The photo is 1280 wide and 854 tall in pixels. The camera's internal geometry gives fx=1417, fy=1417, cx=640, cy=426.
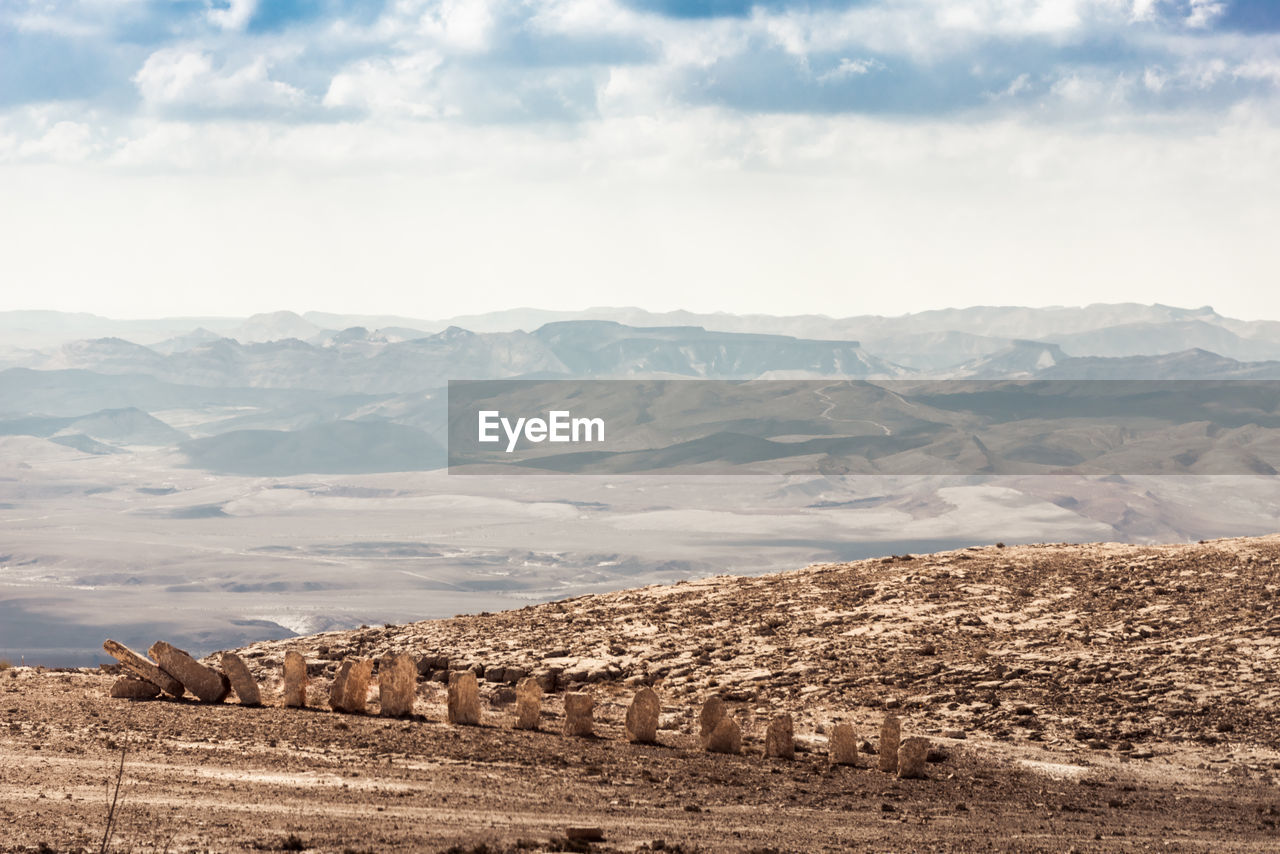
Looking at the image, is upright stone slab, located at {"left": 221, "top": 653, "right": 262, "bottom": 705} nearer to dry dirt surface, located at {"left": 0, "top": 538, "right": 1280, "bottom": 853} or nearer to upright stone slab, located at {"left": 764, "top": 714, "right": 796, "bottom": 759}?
dry dirt surface, located at {"left": 0, "top": 538, "right": 1280, "bottom": 853}

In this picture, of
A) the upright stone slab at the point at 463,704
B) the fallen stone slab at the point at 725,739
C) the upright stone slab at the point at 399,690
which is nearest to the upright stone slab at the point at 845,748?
the fallen stone slab at the point at 725,739

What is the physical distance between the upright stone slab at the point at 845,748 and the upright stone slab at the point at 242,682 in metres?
10.5

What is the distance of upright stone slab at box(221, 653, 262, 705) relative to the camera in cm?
2592

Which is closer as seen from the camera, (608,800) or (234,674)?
(608,800)

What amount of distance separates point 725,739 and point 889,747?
9.11 ft

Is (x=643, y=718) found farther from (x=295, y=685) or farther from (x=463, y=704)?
(x=295, y=685)

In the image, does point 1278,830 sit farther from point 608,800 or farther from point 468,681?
point 468,681

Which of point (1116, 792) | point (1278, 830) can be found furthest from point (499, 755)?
point (1278, 830)

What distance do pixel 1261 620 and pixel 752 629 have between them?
11.2 metres

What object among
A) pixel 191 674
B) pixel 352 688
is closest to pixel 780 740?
pixel 352 688

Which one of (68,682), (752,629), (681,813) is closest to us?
(681,813)

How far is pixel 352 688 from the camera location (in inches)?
1011

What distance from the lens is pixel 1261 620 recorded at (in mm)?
30438

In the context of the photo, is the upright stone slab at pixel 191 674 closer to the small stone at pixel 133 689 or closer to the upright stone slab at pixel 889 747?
the small stone at pixel 133 689
